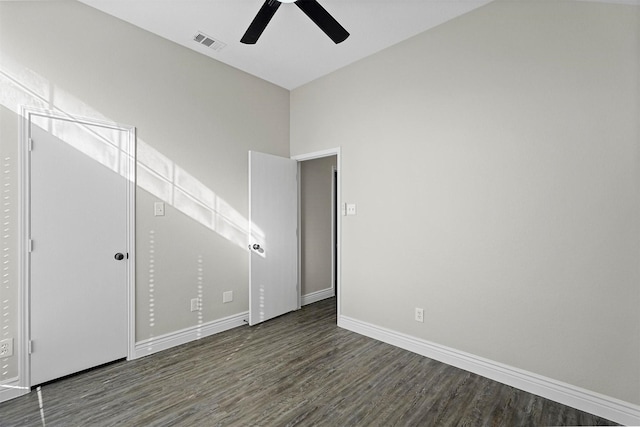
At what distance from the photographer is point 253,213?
363 cm

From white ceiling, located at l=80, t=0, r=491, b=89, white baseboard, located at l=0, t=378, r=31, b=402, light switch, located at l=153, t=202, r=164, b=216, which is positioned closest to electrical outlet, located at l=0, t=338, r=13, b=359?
white baseboard, located at l=0, t=378, r=31, b=402

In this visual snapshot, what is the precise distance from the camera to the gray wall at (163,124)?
7.39ft

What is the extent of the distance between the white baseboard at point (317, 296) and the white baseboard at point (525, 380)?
1.38 metres

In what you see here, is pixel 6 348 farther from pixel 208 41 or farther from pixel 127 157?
pixel 208 41

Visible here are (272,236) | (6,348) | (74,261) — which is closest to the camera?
(6,348)

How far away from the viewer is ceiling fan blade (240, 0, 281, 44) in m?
2.14

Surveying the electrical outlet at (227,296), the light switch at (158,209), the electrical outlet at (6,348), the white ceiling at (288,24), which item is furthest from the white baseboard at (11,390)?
the white ceiling at (288,24)

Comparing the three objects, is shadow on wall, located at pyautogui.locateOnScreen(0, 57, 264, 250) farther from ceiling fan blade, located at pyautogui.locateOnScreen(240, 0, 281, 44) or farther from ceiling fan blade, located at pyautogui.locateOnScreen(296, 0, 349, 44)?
ceiling fan blade, located at pyautogui.locateOnScreen(296, 0, 349, 44)

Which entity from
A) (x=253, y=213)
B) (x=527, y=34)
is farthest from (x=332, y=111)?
(x=527, y=34)

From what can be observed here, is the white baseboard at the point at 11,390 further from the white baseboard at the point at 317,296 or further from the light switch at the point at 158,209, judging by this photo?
the white baseboard at the point at 317,296

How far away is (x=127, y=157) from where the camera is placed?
9.02 ft

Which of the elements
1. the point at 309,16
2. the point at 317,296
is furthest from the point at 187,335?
the point at 309,16

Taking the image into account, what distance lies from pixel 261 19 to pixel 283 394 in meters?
2.75

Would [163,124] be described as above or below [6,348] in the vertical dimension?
above
